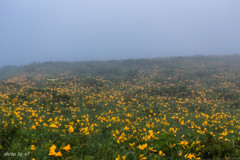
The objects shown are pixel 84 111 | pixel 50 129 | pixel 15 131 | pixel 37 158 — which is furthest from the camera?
pixel 84 111

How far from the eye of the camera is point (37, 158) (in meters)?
3.14

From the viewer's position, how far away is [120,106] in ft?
34.2

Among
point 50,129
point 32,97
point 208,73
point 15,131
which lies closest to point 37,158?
point 15,131

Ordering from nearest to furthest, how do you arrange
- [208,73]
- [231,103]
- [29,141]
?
[29,141] < [231,103] < [208,73]

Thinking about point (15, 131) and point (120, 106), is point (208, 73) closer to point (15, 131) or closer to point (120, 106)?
point (120, 106)

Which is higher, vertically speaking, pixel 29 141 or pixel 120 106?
pixel 29 141

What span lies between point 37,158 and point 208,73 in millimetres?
26325

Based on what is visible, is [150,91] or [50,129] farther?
[150,91]

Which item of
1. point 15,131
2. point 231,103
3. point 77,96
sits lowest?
point 231,103

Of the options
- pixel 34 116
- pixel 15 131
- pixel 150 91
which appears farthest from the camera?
pixel 150 91

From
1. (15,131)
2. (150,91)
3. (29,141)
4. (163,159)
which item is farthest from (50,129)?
(150,91)

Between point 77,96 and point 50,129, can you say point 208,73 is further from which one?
point 50,129

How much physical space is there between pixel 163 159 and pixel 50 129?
353 cm

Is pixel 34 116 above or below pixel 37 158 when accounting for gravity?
below
